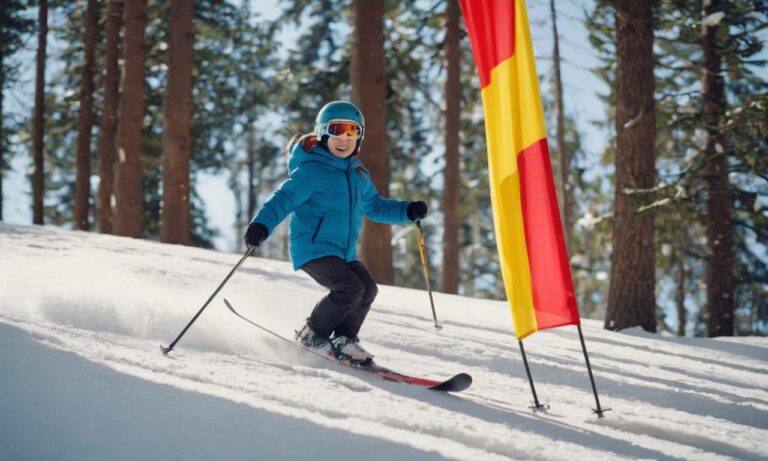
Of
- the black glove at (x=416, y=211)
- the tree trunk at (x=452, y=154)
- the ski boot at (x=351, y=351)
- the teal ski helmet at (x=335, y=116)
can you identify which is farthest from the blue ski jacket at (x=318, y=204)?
the tree trunk at (x=452, y=154)

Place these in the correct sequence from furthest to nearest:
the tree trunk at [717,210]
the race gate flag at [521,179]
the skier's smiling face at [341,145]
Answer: the tree trunk at [717,210] < the skier's smiling face at [341,145] < the race gate flag at [521,179]

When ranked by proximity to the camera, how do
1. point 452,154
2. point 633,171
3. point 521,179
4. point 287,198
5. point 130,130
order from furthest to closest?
point 452,154 < point 130,130 < point 633,171 < point 287,198 < point 521,179

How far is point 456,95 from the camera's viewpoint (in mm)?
15180

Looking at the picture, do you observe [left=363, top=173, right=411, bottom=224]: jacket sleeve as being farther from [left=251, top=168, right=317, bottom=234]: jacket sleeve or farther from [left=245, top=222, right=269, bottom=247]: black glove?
[left=245, top=222, right=269, bottom=247]: black glove

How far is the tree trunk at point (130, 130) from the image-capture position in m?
13.7

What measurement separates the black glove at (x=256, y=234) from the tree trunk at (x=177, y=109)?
8.42 metres

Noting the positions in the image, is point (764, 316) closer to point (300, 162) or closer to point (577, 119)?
point (577, 119)

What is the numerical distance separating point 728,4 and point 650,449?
9835 mm

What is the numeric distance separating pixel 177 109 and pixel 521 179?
9.64 m

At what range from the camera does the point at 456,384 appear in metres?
3.78

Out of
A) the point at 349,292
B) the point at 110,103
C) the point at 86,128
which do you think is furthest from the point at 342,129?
the point at 86,128

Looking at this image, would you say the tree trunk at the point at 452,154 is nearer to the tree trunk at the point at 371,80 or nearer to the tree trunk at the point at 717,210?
the tree trunk at the point at 717,210

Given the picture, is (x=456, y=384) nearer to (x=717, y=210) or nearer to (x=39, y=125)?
(x=717, y=210)

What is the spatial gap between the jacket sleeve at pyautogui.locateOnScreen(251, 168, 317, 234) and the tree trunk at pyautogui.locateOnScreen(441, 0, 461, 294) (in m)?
10.4
